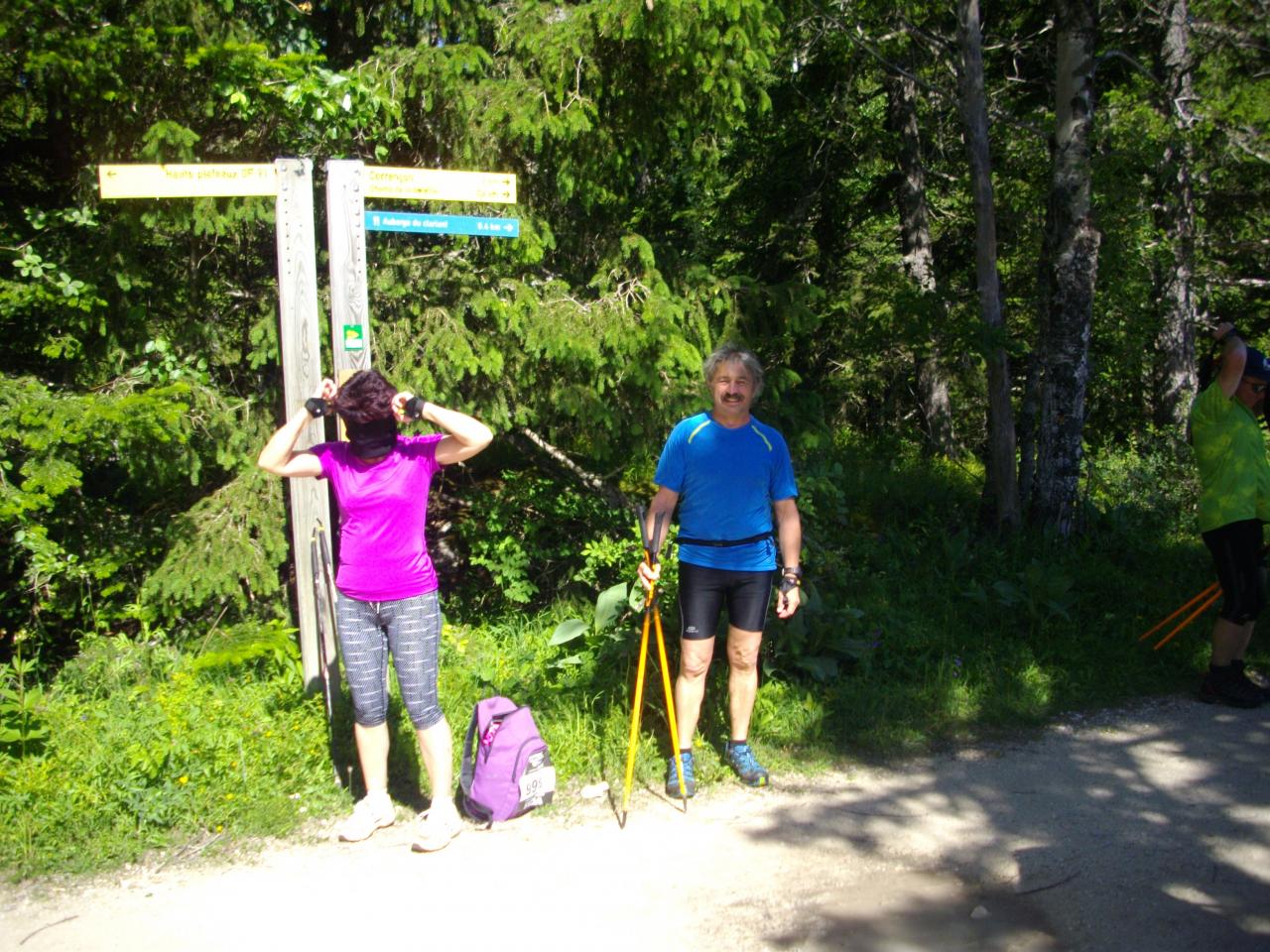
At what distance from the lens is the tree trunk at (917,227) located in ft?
47.0

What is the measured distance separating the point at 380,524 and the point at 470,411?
2.38 meters

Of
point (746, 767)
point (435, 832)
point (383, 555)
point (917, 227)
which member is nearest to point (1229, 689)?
point (746, 767)

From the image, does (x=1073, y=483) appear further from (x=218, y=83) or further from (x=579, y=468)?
(x=218, y=83)

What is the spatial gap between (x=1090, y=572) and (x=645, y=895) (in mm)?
4982

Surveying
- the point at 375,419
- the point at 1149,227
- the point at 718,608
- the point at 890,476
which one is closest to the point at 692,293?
the point at 718,608

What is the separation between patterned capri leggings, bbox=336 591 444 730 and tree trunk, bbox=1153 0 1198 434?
1083 cm

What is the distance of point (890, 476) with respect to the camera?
11352mm

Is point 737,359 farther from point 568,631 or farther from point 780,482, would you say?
point 568,631

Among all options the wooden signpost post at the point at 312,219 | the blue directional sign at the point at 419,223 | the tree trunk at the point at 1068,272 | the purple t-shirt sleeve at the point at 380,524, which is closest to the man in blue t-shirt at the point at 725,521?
the purple t-shirt sleeve at the point at 380,524

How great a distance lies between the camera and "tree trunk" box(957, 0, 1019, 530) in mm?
8875

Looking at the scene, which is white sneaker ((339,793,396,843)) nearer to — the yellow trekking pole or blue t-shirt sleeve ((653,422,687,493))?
the yellow trekking pole

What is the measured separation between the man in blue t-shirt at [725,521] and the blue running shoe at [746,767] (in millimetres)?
237

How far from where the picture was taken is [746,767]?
4848 mm

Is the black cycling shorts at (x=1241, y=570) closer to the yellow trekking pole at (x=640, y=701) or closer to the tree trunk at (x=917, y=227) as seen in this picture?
the yellow trekking pole at (x=640, y=701)
